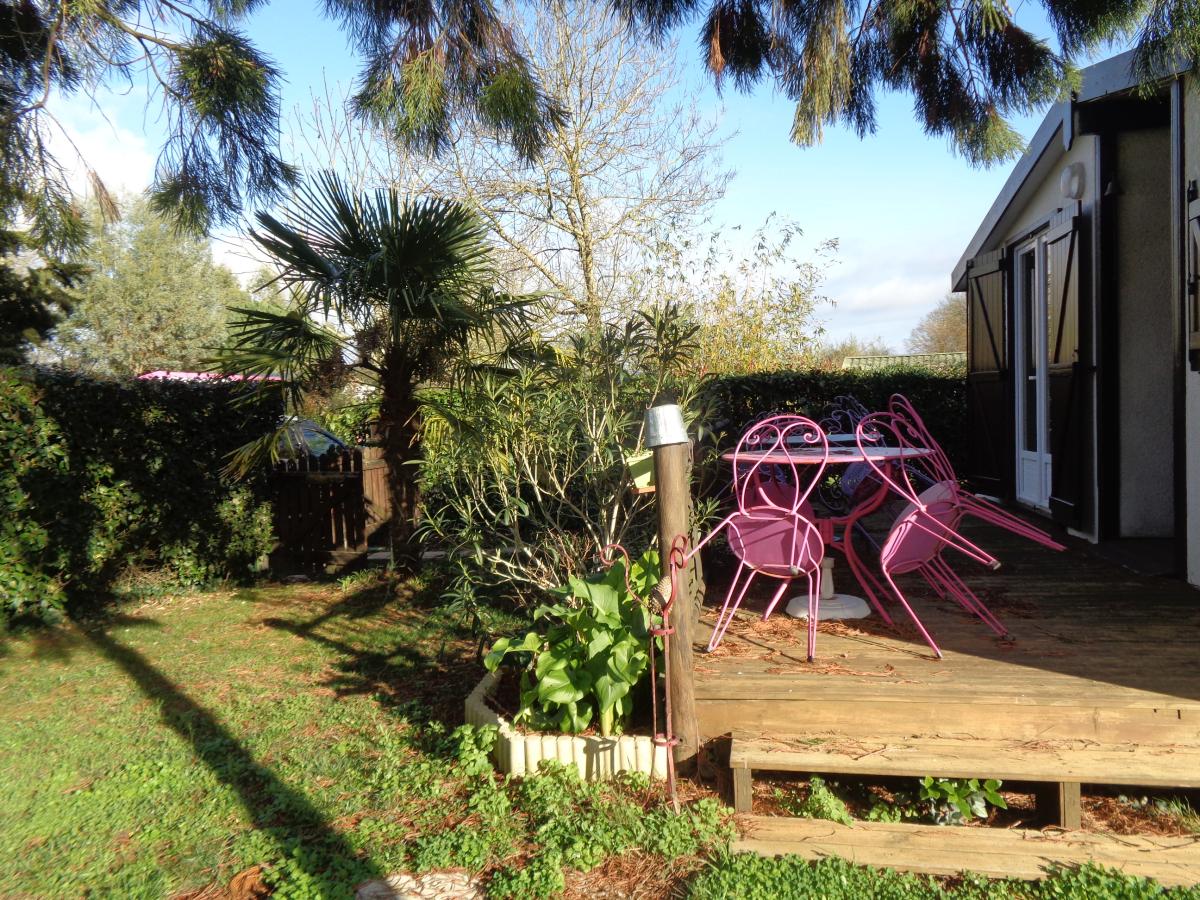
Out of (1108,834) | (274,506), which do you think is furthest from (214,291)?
(1108,834)

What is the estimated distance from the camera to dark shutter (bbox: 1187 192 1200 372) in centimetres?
427

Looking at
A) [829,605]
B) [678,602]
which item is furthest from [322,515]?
[678,602]

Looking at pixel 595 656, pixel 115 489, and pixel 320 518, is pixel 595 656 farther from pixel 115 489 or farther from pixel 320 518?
pixel 320 518

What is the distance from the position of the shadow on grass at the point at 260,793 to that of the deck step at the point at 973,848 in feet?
4.50

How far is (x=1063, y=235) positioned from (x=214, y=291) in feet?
82.2

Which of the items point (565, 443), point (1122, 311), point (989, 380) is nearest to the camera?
point (565, 443)

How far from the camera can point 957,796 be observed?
2857mm

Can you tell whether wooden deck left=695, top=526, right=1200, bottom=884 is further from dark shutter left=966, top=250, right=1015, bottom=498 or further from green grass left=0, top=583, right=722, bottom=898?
dark shutter left=966, top=250, right=1015, bottom=498

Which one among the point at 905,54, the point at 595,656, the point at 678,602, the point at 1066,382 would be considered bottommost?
the point at 595,656

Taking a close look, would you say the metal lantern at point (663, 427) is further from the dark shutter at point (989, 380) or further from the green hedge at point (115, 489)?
the dark shutter at point (989, 380)

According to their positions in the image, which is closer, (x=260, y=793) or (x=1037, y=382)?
(x=260, y=793)

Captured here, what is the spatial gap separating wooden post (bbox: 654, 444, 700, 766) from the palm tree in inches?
129

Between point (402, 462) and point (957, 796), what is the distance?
492cm

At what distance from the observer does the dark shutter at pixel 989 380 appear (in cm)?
777
